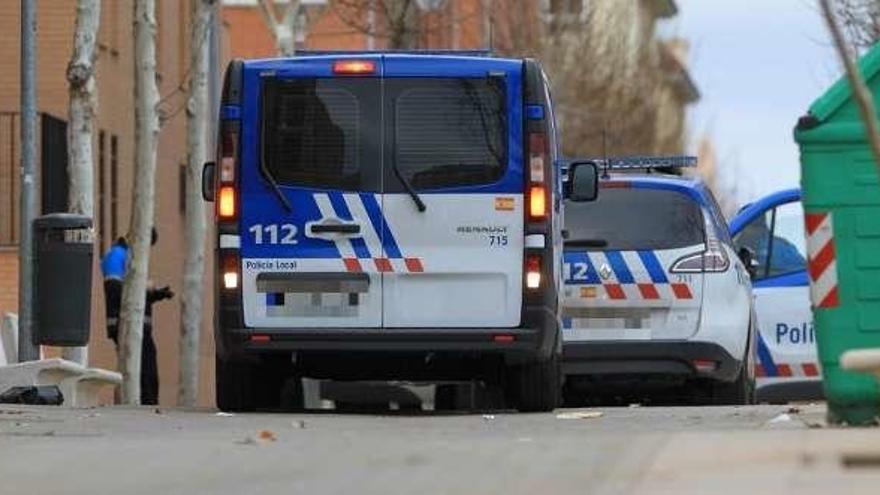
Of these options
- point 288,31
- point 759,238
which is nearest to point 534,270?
point 759,238

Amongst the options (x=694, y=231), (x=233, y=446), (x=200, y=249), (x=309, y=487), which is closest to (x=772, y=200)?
(x=694, y=231)

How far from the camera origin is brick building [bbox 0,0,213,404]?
25.7 m

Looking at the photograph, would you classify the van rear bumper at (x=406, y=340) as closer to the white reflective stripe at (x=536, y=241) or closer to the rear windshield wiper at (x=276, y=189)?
the white reflective stripe at (x=536, y=241)

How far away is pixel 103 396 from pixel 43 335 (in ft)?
25.7

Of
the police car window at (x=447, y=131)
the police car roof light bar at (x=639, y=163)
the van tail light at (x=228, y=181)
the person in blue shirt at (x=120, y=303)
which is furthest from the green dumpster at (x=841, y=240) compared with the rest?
the person in blue shirt at (x=120, y=303)

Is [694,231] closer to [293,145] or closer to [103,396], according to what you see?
[293,145]

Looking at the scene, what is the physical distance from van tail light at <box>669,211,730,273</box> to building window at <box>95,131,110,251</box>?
13.7 m

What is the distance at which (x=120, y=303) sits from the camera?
23.2m

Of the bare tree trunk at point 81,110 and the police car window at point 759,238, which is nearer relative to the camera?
the police car window at point 759,238

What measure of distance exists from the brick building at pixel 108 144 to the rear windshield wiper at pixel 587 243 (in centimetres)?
872

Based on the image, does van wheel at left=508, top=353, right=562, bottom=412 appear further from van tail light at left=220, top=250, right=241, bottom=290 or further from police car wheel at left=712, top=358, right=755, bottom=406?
police car wheel at left=712, top=358, right=755, bottom=406

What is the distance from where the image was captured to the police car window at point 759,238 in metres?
20.1

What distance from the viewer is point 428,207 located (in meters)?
14.4

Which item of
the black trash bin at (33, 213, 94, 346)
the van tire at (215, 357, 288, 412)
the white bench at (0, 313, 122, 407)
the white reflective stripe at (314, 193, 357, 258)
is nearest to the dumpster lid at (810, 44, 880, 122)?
the white reflective stripe at (314, 193, 357, 258)
